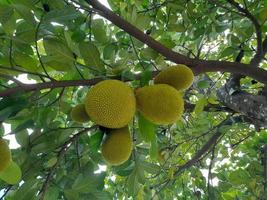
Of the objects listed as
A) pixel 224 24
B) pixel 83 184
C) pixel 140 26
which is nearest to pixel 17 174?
pixel 83 184

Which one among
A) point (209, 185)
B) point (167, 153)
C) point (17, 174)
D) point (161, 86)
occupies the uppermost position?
point (161, 86)

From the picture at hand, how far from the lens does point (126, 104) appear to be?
34.7 inches

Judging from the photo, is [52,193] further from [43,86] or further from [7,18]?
[7,18]

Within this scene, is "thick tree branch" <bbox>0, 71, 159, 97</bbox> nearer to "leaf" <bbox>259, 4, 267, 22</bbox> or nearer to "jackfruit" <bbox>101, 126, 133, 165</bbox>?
"jackfruit" <bbox>101, 126, 133, 165</bbox>

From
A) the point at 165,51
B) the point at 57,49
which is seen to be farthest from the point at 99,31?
the point at 57,49

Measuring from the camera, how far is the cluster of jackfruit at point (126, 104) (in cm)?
87

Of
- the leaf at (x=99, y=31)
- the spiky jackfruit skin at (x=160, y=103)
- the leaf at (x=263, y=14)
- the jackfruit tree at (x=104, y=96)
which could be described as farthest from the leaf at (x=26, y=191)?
the leaf at (x=263, y=14)

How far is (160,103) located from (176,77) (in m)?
0.14

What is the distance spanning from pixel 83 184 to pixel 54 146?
8.2 inches

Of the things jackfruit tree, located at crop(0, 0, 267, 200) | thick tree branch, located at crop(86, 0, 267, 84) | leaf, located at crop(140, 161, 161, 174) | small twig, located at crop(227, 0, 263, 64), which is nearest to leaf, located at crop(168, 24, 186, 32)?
jackfruit tree, located at crop(0, 0, 267, 200)

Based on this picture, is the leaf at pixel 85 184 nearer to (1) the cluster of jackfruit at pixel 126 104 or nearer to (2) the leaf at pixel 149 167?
(1) the cluster of jackfruit at pixel 126 104

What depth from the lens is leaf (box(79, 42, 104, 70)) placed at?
1062 mm

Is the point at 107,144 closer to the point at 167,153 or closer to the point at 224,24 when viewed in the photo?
the point at 167,153

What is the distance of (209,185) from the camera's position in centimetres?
202
